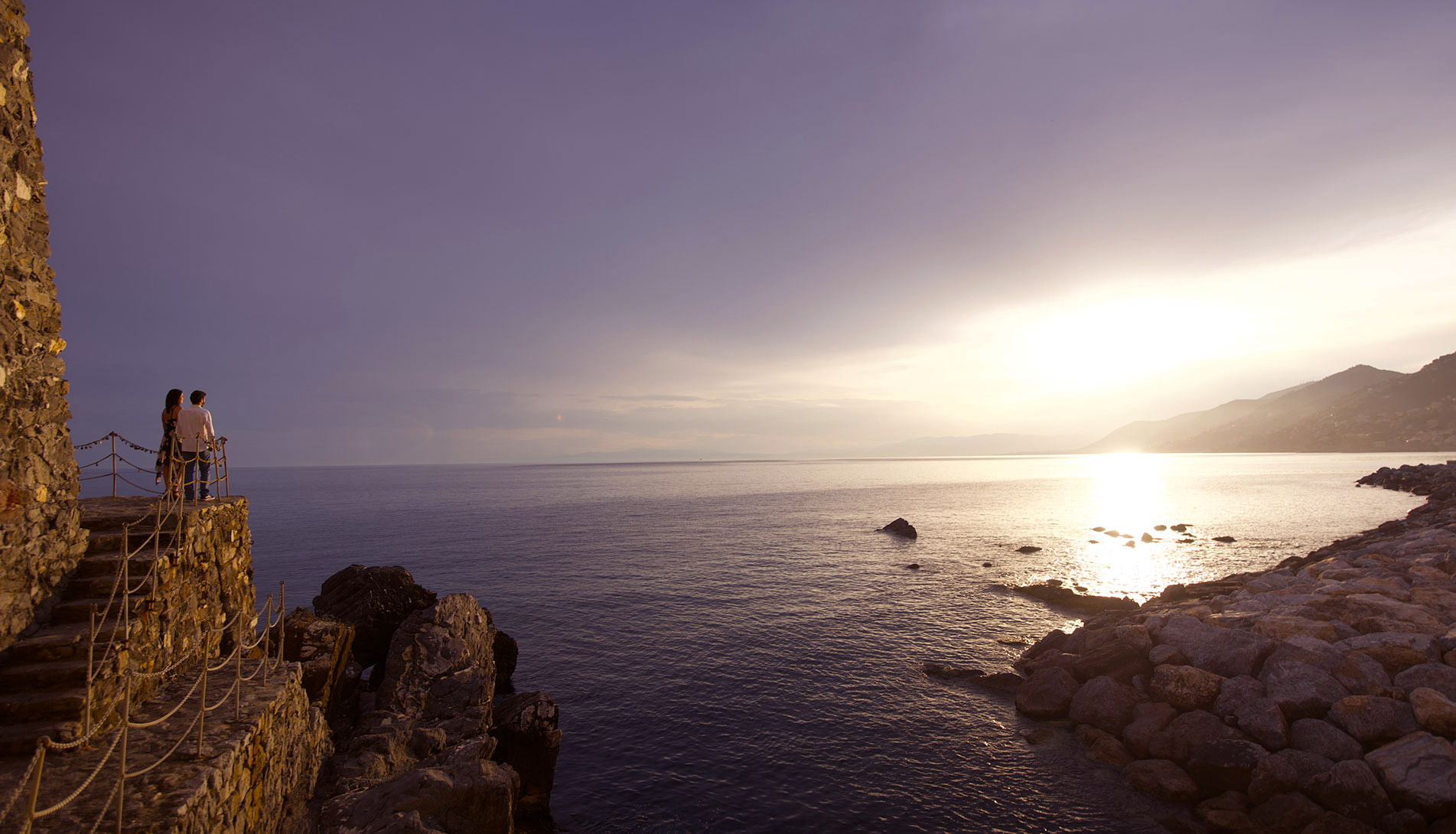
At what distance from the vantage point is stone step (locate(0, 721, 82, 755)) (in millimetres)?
8172

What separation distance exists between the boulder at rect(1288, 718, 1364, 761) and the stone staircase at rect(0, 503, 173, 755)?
25.5 meters

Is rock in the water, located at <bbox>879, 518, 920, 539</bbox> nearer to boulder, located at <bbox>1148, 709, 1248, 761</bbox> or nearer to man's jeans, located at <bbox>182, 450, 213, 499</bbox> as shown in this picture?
boulder, located at <bbox>1148, 709, 1248, 761</bbox>

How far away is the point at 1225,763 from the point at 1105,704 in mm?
3802

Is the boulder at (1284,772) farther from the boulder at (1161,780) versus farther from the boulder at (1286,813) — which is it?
the boulder at (1161,780)

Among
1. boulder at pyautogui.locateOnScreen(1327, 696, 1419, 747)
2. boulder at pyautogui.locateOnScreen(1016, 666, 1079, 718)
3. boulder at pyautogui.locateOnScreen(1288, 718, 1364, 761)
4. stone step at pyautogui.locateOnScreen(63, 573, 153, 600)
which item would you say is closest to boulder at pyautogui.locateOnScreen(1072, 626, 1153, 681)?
boulder at pyautogui.locateOnScreen(1016, 666, 1079, 718)

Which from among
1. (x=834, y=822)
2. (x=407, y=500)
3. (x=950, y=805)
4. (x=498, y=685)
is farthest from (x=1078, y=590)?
(x=407, y=500)

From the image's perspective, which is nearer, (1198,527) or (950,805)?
(950,805)

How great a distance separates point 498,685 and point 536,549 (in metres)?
33.9

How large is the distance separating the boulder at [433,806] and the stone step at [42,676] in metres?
5.40

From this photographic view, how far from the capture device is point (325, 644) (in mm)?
18859

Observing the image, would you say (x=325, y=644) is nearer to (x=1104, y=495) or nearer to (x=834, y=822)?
(x=834, y=822)

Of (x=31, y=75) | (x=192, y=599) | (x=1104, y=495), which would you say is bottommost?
(x=1104, y=495)

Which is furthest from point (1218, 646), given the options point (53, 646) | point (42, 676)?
point (53, 646)

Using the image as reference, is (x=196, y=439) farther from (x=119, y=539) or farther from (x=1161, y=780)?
(x=1161, y=780)
